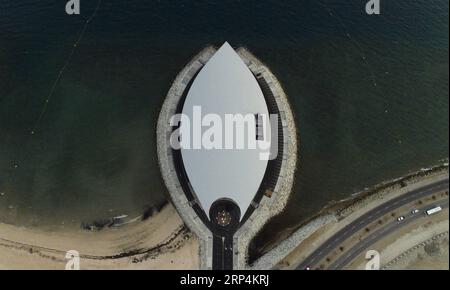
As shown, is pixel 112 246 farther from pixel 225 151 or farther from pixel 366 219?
pixel 366 219

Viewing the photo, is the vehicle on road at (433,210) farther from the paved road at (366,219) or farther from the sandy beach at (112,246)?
the sandy beach at (112,246)

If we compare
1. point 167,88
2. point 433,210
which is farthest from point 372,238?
point 167,88

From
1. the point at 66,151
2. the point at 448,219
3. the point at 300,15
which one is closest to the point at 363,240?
the point at 448,219

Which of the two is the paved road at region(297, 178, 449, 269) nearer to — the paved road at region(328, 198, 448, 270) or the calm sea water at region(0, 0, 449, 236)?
the paved road at region(328, 198, 448, 270)

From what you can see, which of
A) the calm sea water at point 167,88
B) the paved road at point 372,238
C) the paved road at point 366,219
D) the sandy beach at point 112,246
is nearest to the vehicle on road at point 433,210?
the paved road at point 372,238

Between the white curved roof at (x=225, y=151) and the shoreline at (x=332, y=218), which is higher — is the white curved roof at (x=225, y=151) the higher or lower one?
the higher one

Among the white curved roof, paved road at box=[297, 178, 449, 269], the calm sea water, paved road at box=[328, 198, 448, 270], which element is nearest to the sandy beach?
the calm sea water

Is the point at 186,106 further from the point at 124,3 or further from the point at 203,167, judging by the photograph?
the point at 124,3
